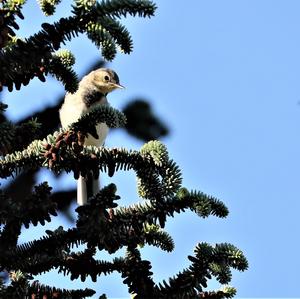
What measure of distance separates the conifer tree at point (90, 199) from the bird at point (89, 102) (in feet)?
3.84

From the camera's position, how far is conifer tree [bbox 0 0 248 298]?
2.46m

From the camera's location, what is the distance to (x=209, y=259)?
2799mm

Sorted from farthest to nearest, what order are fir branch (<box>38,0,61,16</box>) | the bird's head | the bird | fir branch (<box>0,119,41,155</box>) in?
the bird's head < the bird < fir branch (<box>38,0,61,16</box>) < fir branch (<box>0,119,41,155</box>)

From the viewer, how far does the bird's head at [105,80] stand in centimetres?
660

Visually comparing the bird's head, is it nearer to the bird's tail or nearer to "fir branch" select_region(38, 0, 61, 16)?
the bird's tail

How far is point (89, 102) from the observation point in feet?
18.6

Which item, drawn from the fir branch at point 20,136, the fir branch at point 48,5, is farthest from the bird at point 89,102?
the fir branch at point 20,136

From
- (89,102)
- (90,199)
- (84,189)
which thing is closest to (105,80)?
(89,102)

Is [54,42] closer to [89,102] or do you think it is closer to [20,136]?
[20,136]

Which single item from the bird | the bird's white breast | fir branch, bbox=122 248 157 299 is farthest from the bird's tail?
fir branch, bbox=122 248 157 299

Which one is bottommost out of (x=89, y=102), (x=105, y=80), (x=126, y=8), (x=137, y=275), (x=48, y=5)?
(x=137, y=275)

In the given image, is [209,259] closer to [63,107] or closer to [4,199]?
[4,199]

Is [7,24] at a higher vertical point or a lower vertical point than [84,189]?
lower

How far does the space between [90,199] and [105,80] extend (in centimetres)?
455
